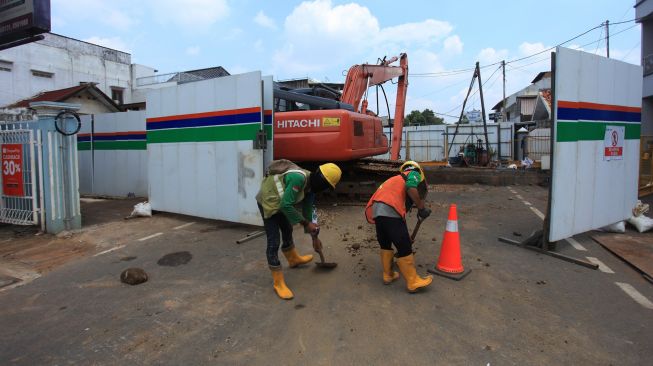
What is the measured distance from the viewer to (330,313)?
351 cm

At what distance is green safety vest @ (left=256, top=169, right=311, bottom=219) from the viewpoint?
12.7 feet

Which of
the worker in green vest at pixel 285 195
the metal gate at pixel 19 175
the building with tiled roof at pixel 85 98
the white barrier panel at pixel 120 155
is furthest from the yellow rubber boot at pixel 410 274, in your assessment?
the building with tiled roof at pixel 85 98

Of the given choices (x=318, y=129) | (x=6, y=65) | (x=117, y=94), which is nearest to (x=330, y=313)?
(x=318, y=129)

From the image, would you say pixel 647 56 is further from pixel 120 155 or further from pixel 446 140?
pixel 120 155

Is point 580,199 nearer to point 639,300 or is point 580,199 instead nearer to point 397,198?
point 639,300

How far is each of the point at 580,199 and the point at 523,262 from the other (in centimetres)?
141

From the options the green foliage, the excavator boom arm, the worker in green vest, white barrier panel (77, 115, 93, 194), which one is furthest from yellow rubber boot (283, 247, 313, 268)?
the green foliage

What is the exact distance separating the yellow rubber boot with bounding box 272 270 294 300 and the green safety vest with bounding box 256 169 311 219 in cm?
60

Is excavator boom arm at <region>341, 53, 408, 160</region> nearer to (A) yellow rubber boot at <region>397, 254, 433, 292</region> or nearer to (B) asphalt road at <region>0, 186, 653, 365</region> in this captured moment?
(B) asphalt road at <region>0, 186, 653, 365</region>

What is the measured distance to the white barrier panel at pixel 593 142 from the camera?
5.08 m

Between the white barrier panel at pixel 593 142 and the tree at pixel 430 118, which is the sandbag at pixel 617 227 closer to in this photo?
the white barrier panel at pixel 593 142

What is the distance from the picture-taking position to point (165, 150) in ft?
24.8

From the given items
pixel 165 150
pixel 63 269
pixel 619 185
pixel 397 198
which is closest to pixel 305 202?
pixel 397 198

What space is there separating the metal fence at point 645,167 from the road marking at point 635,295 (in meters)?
7.75
